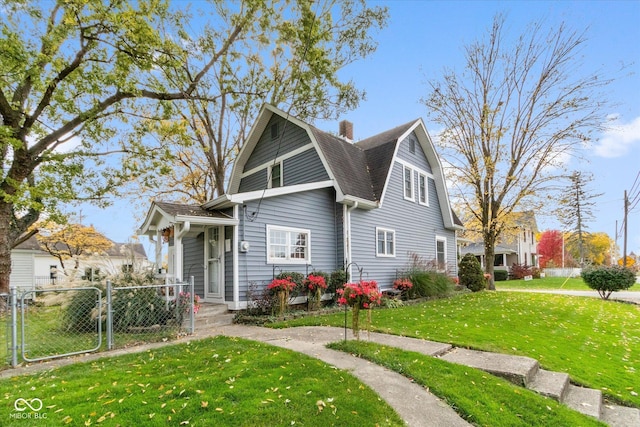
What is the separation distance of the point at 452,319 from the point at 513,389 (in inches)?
181

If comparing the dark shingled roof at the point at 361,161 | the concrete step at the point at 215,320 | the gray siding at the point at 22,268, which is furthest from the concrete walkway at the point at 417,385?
the gray siding at the point at 22,268

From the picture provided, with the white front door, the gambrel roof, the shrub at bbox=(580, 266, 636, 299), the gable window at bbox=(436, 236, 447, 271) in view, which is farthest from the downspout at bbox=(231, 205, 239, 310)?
the shrub at bbox=(580, 266, 636, 299)

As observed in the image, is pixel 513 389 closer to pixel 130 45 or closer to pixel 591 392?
pixel 591 392

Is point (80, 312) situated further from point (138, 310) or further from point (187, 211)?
point (187, 211)

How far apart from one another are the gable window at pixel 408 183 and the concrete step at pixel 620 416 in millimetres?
10800

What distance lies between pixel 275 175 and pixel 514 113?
13.9m

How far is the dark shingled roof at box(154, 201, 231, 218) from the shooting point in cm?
846

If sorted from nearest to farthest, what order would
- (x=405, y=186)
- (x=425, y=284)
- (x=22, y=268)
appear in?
(x=425, y=284)
(x=405, y=186)
(x=22, y=268)

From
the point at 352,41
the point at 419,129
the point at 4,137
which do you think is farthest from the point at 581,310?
the point at 4,137

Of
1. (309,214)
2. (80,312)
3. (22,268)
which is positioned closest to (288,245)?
(309,214)

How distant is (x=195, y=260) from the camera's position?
1083 cm

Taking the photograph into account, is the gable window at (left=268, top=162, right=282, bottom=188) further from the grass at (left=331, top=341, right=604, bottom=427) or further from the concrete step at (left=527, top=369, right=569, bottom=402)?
the concrete step at (left=527, top=369, right=569, bottom=402)

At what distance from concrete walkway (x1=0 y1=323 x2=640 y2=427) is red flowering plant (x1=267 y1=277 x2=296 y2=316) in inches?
85.8

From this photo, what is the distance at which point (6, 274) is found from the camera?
11.3 meters
